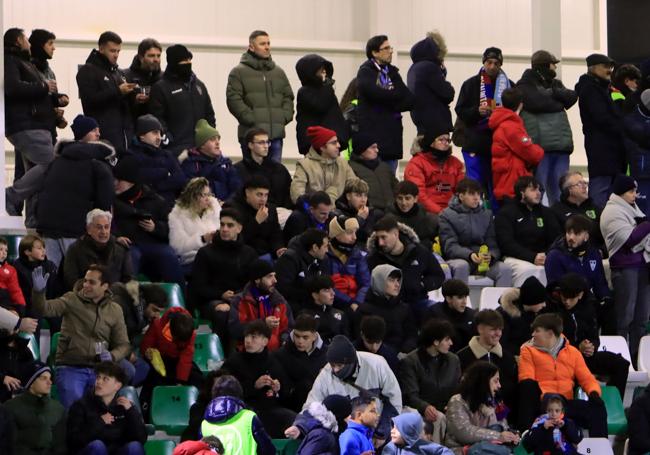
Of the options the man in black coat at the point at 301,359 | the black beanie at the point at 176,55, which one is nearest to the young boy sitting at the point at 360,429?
the man in black coat at the point at 301,359

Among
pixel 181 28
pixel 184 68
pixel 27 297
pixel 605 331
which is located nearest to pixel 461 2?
pixel 181 28

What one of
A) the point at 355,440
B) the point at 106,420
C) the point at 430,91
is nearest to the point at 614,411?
the point at 355,440

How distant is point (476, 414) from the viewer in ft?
41.5

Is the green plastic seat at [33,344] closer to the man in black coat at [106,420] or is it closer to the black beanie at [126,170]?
the man in black coat at [106,420]

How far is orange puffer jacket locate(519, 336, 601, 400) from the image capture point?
13445 millimetres

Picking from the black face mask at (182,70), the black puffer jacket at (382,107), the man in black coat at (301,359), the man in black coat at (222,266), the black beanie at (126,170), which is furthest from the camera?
the black puffer jacket at (382,107)

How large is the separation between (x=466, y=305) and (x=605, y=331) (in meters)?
1.54

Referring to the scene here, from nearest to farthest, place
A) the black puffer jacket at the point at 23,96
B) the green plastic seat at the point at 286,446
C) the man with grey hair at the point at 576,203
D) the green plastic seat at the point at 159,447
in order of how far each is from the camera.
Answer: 1. the green plastic seat at the point at 286,446
2. the green plastic seat at the point at 159,447
3. the black puffer jacket at the point at 23,96
4. the man with grey hair at the point at 576,203

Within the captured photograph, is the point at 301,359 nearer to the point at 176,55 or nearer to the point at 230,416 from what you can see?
the point at 230,416

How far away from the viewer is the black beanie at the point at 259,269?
43.9 feet

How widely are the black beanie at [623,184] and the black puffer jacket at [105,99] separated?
4476 millimetres

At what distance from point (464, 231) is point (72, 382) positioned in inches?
181

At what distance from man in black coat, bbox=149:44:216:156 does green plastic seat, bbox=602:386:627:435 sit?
191 inches

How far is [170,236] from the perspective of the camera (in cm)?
1477
